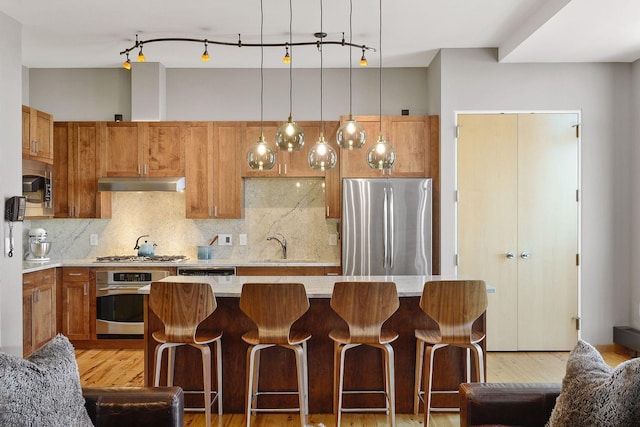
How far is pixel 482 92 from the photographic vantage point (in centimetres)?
493

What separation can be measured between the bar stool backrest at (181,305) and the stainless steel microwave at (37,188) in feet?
8.68

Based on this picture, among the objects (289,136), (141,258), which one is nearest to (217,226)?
(141,258)

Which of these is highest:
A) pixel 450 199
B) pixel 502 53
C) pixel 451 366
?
pixel 502 53

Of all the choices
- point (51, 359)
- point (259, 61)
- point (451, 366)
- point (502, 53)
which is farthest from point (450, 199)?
point (51, 359)

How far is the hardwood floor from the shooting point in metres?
3.28

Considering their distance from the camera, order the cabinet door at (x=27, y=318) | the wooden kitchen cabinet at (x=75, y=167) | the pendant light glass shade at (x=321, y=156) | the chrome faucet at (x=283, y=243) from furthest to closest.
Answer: the chrome faucet at (x=283, y=243), the wooden kitchen cabinet at (x=75, y=167), the cabinet door at (x=27, y=318), the pendant light glass shade at (x=321, y=156)

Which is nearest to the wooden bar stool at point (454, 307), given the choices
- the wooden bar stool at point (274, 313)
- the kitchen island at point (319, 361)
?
the kitchen island at point (319, 361)

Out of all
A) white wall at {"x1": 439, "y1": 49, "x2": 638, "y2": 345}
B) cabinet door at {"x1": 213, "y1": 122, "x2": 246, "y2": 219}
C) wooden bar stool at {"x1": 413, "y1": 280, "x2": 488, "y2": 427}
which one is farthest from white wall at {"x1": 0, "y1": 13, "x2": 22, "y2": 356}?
white wall at {"x1": 439, "y1": 49, "x2": 638, "y2": 345}

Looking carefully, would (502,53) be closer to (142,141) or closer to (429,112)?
(429,112)

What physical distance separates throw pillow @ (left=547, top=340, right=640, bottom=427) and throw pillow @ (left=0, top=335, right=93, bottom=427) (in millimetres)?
Answer: 1745

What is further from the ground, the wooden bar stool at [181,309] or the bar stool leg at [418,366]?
the wooden bar stool at [181,309]

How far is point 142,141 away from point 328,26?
2.31 metres

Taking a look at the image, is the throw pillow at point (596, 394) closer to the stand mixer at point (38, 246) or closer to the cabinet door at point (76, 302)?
the cabinet door at point (76, 302)

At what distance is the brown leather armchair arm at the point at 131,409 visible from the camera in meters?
2.03
